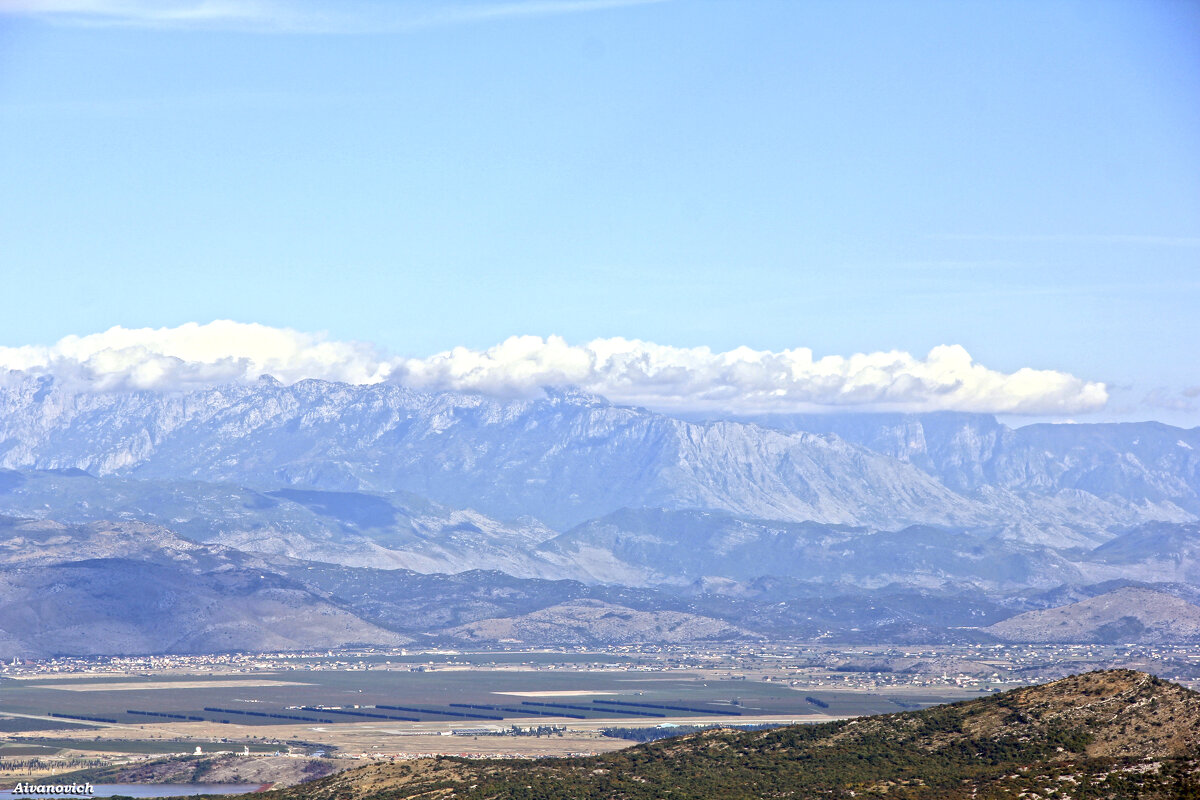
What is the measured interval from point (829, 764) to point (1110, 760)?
1329 inches

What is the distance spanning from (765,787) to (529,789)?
2561 cm

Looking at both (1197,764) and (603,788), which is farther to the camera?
(603,788)

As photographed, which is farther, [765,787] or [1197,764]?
[765,787]

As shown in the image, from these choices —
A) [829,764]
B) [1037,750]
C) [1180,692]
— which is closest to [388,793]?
[829,764]

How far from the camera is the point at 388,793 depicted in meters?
197

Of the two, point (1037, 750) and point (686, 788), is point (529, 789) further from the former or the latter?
point (1037, 750)

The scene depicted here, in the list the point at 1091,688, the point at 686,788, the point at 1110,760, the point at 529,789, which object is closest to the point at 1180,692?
the point at 1091,688

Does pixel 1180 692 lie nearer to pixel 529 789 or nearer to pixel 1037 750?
pixel 1037 750

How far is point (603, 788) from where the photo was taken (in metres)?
197

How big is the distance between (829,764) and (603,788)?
2414cm

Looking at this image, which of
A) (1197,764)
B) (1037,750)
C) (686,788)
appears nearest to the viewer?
(1197,764)

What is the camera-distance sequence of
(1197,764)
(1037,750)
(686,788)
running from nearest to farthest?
(1197,764), (1037,750), (686,788)

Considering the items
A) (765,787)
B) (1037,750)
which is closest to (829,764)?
(765,787)

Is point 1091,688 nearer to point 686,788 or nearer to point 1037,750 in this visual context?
point 1037,750
